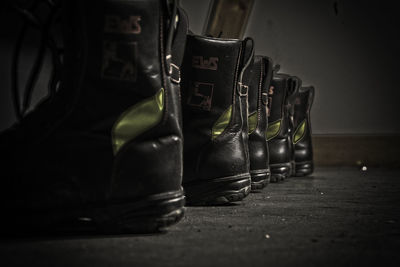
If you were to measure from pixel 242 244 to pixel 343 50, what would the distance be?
4.10 meters

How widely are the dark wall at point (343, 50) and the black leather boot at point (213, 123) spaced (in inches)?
123

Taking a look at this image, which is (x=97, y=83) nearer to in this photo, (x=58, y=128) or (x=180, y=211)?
(x=58, y=128)

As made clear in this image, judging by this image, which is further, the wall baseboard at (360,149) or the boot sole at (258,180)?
the wall baseboard at (360,149)

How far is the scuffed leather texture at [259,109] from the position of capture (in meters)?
2.17

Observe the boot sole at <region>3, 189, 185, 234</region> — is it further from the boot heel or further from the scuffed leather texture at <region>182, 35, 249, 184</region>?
the scuffed leather texture at <region>182, 35, 249, 184</region>

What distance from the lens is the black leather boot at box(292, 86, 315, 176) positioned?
11.7ft

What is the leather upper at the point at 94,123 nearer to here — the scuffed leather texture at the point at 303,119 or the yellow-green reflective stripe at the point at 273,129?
the yellow-green reflective stripe at the point at 273,129

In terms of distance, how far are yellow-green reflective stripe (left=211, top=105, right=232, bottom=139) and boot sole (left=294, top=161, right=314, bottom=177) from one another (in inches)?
74.6

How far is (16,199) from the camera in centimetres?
97

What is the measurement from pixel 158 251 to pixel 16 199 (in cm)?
31

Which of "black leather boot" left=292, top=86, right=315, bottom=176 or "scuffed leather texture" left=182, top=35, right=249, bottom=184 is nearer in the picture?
"scuffed leather texture" left=182, top=35, right=249, bottom=184

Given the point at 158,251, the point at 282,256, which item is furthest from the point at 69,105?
the point at 282,256

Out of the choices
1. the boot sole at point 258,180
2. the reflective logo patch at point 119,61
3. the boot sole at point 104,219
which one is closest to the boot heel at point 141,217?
the boot sole at point 104,219

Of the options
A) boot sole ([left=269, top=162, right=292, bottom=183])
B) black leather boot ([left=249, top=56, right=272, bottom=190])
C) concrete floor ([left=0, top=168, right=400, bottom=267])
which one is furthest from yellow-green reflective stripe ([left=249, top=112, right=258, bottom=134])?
concrete floor ([left=0, top=168, right=400, bottom=267])
